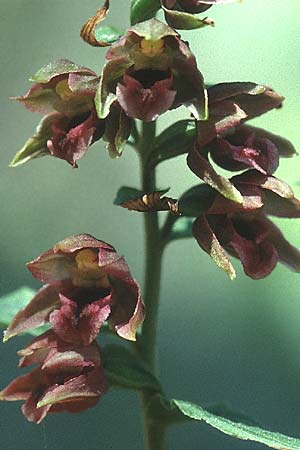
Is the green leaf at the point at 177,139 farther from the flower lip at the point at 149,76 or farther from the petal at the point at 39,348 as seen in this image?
the petal at the point at 39,348

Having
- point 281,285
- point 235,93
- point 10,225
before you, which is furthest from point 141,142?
point 10,225

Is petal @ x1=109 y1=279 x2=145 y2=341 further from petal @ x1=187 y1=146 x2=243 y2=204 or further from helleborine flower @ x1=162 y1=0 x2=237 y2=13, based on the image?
helleborine flower @ x1=162 y1=0 x2=237 y2=13

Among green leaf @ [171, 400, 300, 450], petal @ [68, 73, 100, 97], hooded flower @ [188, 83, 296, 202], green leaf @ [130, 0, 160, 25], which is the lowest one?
green leaf @ [171, 400, 300, 450]

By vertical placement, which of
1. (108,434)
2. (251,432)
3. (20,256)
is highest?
(251,432)

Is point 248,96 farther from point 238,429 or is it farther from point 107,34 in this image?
point 238,429

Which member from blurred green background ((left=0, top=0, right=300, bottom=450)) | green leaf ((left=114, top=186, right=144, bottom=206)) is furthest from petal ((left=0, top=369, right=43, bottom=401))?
blurred green background ((left=0, top=0, right=300, bottom=450))

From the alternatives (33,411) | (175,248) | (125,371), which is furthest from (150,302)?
(175,248)

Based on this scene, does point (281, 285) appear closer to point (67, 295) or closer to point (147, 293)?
point (147, 293)
